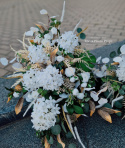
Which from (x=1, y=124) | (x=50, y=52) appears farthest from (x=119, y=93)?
(x=1, y=124)

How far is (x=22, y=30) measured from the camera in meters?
5.02

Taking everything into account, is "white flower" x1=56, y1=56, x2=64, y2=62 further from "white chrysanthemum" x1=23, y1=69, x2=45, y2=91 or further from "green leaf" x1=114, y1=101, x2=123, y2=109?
"green leaf" x1=114, y1=101, x2=123, y2=109

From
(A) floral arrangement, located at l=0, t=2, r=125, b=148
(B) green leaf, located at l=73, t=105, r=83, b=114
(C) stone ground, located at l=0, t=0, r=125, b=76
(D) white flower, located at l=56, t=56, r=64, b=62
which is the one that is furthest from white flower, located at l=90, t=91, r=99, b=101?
(C) stone ground, located at l=0, t=0, r=125, b=76

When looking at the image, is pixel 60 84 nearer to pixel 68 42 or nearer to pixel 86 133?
pixel 68 42

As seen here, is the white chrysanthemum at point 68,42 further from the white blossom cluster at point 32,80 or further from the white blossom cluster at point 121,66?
the white blossom cluster at point 121,66

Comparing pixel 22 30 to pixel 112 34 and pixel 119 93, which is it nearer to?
pixel 112 34

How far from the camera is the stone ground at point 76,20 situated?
158 inches

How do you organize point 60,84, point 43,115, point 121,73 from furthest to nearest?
1. point 121,73
2. point 60,84
3. point 43,115

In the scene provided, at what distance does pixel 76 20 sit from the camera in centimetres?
548

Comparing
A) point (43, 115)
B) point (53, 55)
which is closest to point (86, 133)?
point (43, 115)

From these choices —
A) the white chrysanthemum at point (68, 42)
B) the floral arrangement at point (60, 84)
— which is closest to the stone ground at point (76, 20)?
the floral arrangement at point (60, 84)

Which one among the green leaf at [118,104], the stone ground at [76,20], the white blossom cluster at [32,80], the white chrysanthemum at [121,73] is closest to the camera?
the white blossom cluster at [32,80]

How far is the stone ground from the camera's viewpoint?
4.01 metres

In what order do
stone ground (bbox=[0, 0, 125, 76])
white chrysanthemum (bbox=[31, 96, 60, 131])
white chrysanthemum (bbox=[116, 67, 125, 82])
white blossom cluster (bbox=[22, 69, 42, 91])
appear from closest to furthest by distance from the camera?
white chrysanthemum (bbox=[31, 96, 60, 131])
white blossom cluster (bbox=[22, 69, 42, 91])
white chrysanthemum (bbox=[116, 67, 125, 82])
stone ground (bbox=[0, 0, 125, 76])
